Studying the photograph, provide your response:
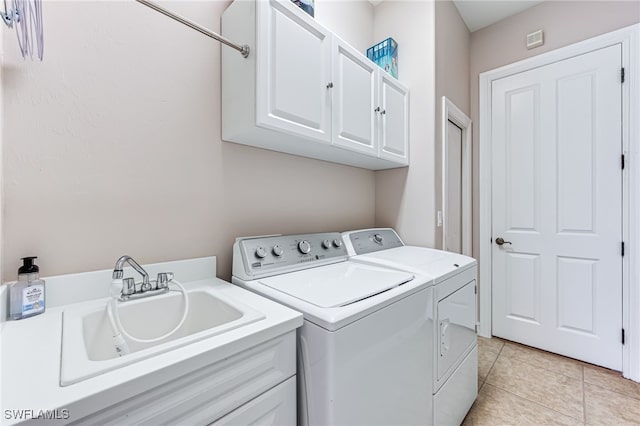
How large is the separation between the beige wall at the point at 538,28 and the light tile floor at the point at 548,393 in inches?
38.8

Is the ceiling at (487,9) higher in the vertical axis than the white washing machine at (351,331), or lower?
higher

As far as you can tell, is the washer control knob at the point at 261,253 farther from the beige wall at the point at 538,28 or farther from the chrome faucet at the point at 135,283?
the beige wall at the point at 538,28

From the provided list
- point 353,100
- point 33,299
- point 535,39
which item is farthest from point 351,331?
point 535,39

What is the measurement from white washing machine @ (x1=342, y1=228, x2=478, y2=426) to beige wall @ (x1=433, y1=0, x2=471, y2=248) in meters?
0.50

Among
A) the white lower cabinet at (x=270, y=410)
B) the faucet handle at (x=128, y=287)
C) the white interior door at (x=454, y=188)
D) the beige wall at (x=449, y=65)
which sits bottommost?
the white lower cabinet at (x=270, y=410)

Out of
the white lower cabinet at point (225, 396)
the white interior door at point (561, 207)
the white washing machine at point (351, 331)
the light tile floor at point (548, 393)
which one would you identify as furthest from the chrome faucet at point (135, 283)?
the white interior door at point (561, 207)

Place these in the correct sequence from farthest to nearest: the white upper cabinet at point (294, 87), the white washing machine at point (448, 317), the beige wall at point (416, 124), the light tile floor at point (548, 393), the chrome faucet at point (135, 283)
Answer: the beige wall at point (416, 124) → the light tile floor at point (548, 393) → the white washing machine at point (448, 317) → the white upper cabinet at point (294, 87) → the chrome faucet at point (135, 283)

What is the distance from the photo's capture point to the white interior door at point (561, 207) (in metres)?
2.01

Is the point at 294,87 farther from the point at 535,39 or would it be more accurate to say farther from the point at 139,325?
the point at 535,39

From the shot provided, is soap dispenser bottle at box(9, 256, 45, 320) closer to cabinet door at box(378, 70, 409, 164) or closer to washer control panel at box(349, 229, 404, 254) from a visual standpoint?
washer control panel at box(349, 229, 404, 254)

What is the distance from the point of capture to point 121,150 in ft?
3.41

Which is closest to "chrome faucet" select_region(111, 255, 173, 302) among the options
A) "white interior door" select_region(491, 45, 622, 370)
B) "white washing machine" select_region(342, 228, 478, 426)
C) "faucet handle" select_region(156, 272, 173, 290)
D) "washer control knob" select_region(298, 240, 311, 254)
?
"faucet handle" select_region(156, 272, 173, 290)

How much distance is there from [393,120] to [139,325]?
5.97ft

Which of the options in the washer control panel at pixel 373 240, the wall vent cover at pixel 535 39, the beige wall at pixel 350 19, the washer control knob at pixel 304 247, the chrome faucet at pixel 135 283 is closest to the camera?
the chrome faucet at pixel 135 283
